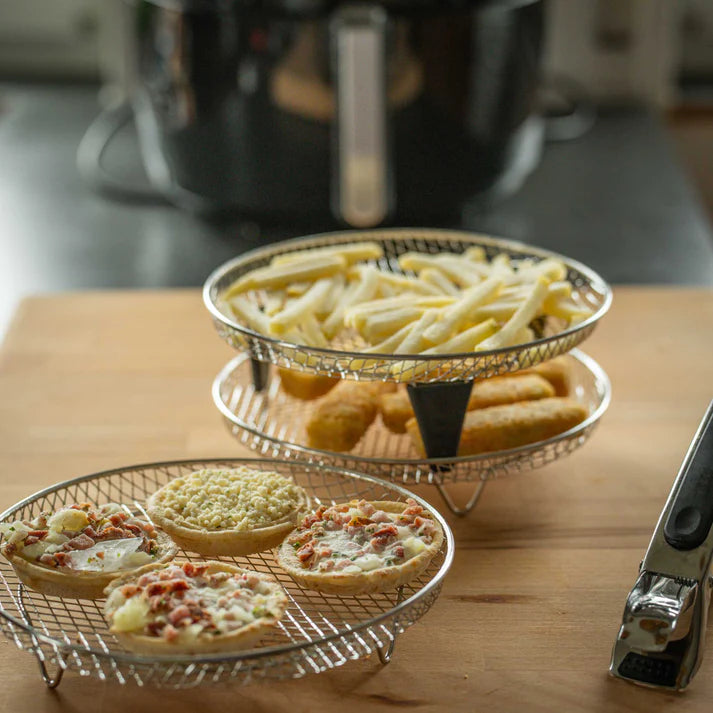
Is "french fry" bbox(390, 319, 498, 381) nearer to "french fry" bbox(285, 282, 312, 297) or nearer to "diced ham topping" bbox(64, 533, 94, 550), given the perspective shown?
"french fry" bbox(285, 282, 312, 297)

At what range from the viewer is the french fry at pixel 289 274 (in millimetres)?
1275

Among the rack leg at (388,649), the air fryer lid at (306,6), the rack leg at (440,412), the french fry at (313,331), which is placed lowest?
the rack leg at (388,649)

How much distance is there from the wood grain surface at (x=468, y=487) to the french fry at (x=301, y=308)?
228 mm

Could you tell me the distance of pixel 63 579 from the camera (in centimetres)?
93

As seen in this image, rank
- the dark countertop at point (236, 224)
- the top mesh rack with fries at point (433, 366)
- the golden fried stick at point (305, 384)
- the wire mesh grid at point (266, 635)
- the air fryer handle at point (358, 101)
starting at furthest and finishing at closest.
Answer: the dark countertop at point (236, 224) → the air fryer handle at point (358, 101) → the golden fried stick at point (305, 384) → the top mesh rack with fries at point (433, 366) → the wire mesh grid at point (266, 635)

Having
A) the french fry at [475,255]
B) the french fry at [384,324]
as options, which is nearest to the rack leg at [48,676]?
the french fry at [384,324]

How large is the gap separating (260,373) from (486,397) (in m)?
0.26

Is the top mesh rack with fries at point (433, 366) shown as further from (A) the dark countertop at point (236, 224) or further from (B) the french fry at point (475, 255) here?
(A) the dark countertop at point (236, 224)

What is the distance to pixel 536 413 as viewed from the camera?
120 centimetres

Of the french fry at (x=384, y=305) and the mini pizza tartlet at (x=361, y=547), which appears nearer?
the mini pizza tartlet at (x=361, y=547)

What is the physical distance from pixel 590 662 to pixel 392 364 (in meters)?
0.33

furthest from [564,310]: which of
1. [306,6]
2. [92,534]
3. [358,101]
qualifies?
[306,6]

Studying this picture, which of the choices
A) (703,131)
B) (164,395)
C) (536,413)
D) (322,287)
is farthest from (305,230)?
(703,131)

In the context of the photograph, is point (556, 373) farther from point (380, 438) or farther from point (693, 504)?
point (693, 504)
